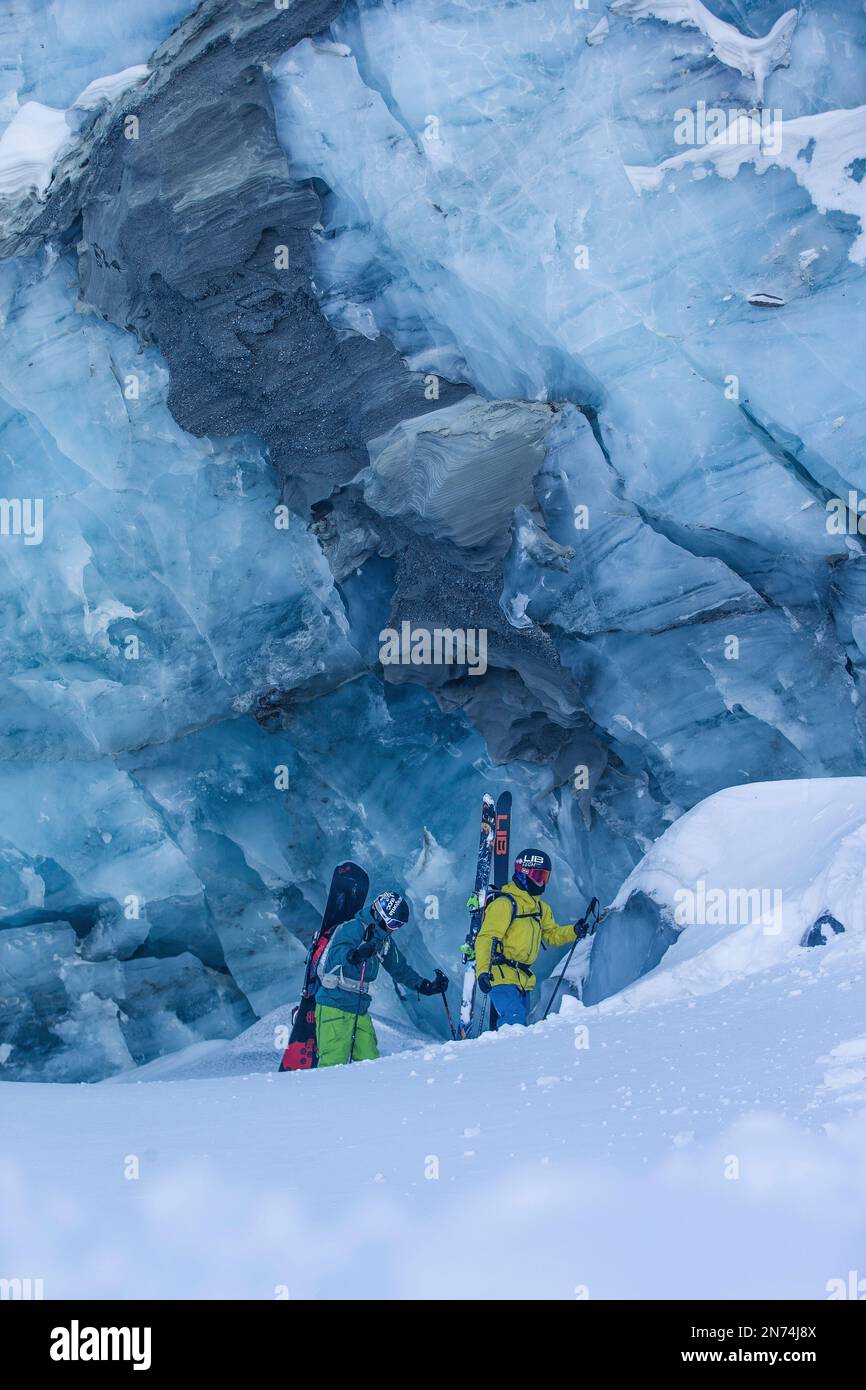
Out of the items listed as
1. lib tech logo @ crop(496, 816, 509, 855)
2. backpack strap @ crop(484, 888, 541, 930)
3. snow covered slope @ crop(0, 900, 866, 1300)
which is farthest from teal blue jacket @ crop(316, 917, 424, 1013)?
snow covered slope @ crop(0, 900, 866, 1300)

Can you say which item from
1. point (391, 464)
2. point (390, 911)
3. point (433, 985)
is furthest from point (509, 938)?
point (391, 464)

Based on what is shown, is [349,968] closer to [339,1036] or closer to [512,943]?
[339,1036]

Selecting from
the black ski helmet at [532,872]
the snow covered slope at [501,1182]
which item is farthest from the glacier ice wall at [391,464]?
the snow covered slope at [501,1182]

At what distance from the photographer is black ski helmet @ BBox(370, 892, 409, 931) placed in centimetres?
643

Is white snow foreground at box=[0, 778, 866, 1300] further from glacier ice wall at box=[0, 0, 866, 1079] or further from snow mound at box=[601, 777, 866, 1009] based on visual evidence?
glacier ice wall at box=[0, 0, 866, 1079]

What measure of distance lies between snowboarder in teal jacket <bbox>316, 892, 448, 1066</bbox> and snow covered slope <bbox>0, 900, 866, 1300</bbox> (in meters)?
2.62

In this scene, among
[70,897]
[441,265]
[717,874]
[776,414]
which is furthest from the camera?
[70,897]

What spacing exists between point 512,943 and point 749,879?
64.5 inches

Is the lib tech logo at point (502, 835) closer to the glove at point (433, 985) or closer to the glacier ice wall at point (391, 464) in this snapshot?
the glacier ice wall at point (391, 464)

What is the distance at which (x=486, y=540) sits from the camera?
7.15 metres

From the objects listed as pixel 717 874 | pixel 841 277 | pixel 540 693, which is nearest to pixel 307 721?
pixel 540 693

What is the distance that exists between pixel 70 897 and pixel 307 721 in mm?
2106

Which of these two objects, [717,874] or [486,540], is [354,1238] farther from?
[486,540]
